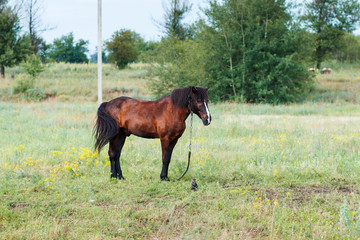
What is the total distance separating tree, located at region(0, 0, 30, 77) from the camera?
109 feet

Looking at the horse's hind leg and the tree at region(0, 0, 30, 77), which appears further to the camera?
the tree at region(0, 0, 30, 77)

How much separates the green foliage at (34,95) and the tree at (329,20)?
23.5 metres

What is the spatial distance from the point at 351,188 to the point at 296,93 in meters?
19.7

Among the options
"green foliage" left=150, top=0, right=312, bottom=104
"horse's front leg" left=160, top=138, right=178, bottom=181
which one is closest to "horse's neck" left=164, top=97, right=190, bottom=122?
"horse's front leg" left=160, top=138, right=178, bottom=181

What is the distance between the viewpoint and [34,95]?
26953 millimetres

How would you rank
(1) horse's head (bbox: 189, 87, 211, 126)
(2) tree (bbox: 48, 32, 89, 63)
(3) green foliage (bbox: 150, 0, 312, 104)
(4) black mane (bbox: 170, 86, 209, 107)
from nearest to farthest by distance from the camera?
1. (1) horse's head (bbox: 189, 87, 211, 126)
2. (4) black mane (bbox: 170, 86, 209, 107)
3. (3) green foliage (bbox: 150, 0, 312, 104)
4. (2) tree (bbox: 48, 32, 89, 63)

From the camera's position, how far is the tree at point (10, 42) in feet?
109

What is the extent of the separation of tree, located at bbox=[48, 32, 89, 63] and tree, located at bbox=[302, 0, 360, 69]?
4964cm

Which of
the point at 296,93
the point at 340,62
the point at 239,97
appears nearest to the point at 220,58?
the point at 239,97

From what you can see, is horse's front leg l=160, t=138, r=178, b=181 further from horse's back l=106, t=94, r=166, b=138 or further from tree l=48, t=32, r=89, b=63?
tree l=48, t=32, r=89, b=63

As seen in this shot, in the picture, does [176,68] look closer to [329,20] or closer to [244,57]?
[244,57]

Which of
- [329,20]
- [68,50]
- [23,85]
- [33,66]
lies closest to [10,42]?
[33,66]

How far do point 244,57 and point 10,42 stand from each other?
22396mm

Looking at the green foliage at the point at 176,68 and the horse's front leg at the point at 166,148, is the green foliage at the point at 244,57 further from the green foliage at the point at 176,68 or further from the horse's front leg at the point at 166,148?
the horse's front leg at the point at 166,148
